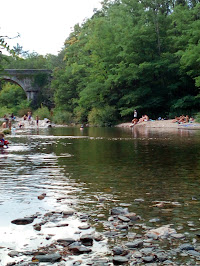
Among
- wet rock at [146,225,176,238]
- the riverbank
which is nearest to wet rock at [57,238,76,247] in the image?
wet rock at [146,225,176,238]

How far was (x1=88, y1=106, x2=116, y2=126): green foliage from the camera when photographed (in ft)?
149

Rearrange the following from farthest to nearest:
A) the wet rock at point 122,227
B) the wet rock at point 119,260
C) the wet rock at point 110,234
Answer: the wet rock at point 122,227
the wet rock at point 110,234
the wet rock at point 119,260

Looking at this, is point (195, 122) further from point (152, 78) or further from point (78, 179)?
point (78, 179)

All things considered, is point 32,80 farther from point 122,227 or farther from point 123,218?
point 122,227

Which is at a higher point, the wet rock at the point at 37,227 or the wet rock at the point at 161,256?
the wet rock at the point at 37,227

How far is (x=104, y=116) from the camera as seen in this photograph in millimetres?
45531

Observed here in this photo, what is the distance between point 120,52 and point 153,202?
4051 cm

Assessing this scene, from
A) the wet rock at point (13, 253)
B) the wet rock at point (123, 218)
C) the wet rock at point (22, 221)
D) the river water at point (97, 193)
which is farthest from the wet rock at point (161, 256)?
the wet rock at point (22, 221)

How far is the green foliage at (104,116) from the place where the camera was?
45469 mm

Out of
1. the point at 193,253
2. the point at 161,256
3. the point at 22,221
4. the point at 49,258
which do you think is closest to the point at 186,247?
the point at 193,253

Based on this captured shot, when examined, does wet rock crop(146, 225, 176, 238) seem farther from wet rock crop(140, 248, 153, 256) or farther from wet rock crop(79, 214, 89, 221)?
wet rock crop(79, 214, 89, 221)

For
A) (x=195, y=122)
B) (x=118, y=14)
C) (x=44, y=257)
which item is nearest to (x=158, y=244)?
(x=44, y=257)

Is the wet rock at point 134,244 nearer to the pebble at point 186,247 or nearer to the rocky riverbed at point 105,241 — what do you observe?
the rocky riverbed at point 105,241

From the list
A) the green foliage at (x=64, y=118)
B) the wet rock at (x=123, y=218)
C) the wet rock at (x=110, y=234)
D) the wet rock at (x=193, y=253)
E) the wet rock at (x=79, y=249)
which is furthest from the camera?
the green foliage at (x=64, y=118)
